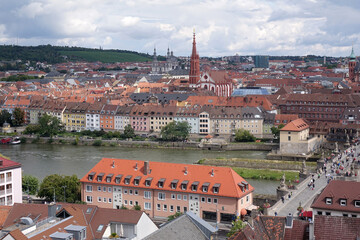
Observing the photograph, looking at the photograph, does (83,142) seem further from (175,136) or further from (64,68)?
(64,68)

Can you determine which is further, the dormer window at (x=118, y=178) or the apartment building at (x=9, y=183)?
the dormer window at (x=118, y=178)

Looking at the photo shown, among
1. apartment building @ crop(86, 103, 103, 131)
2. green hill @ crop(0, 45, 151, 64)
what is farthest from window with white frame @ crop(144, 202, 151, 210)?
green hill @ crop(0, 45, 151, 64)

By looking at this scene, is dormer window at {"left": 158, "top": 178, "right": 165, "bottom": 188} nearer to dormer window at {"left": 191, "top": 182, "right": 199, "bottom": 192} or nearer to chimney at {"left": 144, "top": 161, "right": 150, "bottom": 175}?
chimney at {"left": 144, "top": 161, "right": 150, "bottom": 175}

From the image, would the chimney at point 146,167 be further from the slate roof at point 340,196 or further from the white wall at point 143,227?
the slate roof at point 340,196

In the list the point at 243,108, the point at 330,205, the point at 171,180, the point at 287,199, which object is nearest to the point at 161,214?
the point at 171,180

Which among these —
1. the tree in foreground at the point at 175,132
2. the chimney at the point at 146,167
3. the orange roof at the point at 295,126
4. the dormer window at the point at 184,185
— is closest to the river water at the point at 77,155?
the tree in foreground at the point at 175,132

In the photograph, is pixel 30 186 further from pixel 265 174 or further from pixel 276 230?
pixel 276 230
